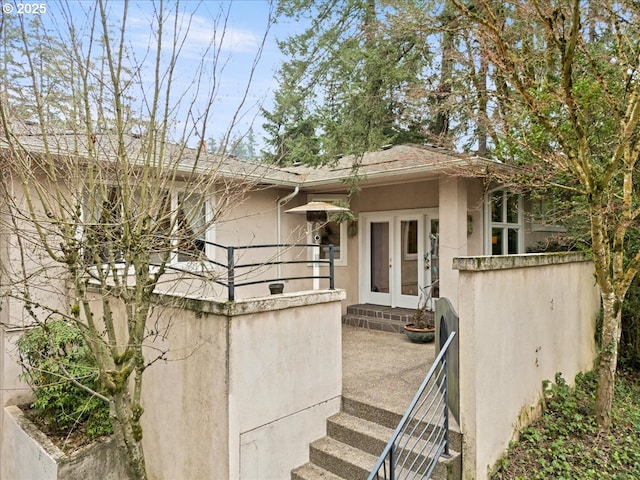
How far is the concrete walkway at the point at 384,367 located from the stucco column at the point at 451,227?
123 centimetres

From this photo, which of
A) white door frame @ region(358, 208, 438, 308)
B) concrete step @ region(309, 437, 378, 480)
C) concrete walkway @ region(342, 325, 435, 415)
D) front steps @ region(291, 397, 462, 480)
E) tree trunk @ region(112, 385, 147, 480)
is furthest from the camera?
white door frame @ region(358, 208, 438, 308)

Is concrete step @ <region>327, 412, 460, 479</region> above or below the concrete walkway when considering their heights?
below

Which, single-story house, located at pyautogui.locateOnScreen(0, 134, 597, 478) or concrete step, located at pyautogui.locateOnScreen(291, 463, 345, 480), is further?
concrete step, located at pyautogui.locateOnScreen(291, 463, 345, 480)

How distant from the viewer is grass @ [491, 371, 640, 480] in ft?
14.5

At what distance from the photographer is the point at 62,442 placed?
222 inches

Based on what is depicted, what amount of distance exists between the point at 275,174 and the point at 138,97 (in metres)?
5.48

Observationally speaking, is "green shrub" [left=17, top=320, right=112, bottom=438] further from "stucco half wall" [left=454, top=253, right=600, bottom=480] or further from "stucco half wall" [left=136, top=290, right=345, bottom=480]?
"stucco half wall" [left=454, top=253, right=600, bottom=480]

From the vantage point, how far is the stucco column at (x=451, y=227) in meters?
7.92

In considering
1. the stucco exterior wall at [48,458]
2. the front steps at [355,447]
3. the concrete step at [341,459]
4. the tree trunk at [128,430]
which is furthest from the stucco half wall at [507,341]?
the stucco exterior wall at [48,458]

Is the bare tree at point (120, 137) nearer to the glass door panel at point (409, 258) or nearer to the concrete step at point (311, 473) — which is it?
the concrete step at point (311, 473)

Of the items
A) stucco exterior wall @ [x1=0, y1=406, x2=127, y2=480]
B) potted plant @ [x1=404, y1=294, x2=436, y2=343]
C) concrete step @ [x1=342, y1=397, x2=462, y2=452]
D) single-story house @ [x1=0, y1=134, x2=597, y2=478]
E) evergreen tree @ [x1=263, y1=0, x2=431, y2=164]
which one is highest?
evergreen tree @ [x1=263, y1=0, x2=431, y2=164]

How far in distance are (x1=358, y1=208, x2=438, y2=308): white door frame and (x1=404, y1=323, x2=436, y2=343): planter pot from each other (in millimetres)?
1548

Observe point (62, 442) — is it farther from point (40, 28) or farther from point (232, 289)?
point (40, 28)

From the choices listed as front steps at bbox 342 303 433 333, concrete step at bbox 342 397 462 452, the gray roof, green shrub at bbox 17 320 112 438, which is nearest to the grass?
concrete step at bbox 342 397 462 452
